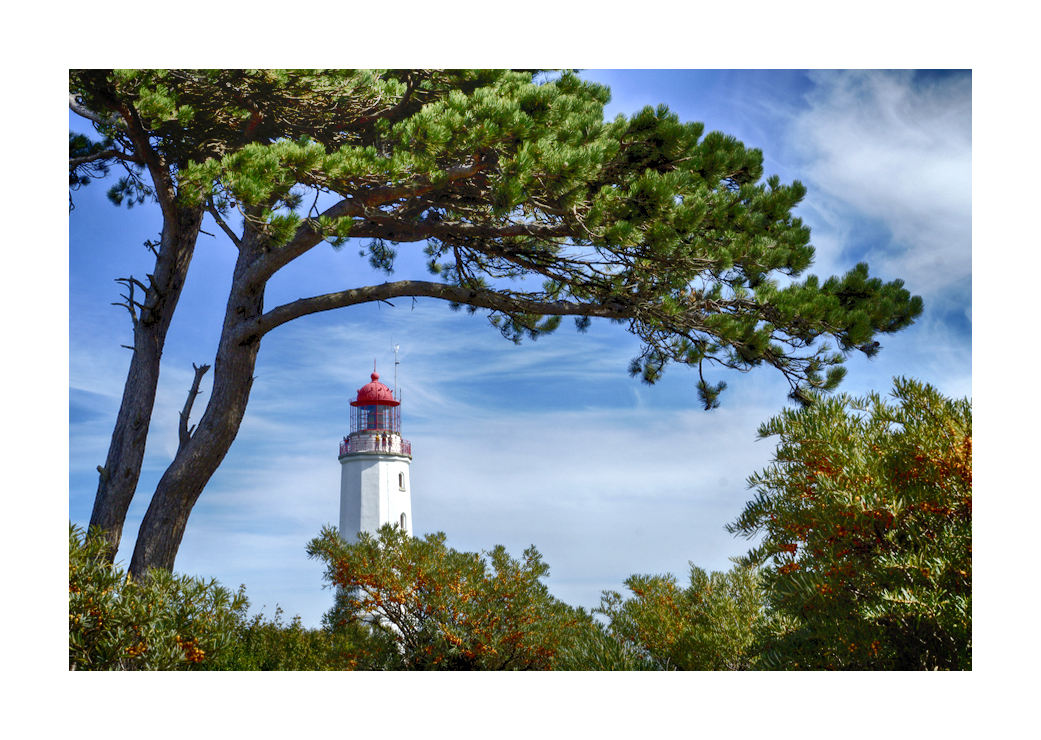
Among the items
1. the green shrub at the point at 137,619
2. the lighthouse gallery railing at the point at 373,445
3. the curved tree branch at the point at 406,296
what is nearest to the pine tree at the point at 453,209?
the curved tree branch at the point at 406,296

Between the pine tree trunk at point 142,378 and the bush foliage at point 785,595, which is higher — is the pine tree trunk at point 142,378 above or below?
above

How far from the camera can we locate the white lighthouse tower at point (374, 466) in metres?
8.34

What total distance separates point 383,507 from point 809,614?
6.54 m

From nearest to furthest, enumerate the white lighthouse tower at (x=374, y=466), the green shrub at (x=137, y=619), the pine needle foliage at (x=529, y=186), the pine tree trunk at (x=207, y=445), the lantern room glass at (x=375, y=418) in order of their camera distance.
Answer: the green shrub at (x=137, y=619) < the pine needle foliage at (x=529, y=186) < the pine tree trunk at (x=207, y=445) < the white lighthouse tower at (x=374, y=466) < the lantern room glass at (x=375, y=418)

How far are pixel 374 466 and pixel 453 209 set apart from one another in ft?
16.9

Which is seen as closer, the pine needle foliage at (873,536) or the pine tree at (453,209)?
the pine needle foliage at (873,536)

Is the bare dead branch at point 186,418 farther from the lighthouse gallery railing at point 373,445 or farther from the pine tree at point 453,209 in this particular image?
the lighthouse gallery railing at point 373,445

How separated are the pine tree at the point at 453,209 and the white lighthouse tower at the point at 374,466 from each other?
13.9 feet

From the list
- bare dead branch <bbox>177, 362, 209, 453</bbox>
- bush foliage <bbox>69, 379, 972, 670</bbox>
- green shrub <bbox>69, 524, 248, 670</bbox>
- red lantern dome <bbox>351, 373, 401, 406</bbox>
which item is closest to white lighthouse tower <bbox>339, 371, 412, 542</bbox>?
red lantern dome <bbox>351, 373, 401, 406</bbox>

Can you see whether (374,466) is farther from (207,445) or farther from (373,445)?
(207,445)
